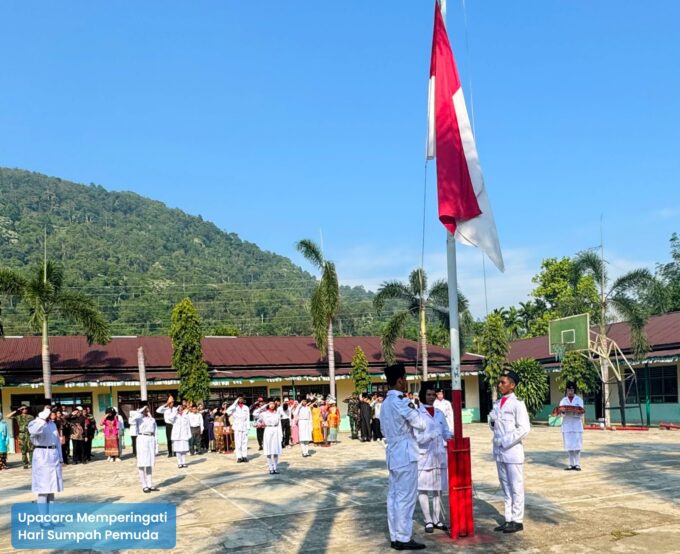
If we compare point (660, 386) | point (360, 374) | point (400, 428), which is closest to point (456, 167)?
point (400, 428)

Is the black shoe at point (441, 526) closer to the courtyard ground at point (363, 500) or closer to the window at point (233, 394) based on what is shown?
the courtyard ground at point (363, 500)

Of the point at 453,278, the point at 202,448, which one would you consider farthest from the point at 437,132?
the point at 202,448

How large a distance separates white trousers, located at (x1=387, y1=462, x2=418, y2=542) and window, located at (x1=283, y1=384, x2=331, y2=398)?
23.8 m

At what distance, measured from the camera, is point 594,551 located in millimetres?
6816

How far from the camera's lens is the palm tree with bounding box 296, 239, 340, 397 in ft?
96.2

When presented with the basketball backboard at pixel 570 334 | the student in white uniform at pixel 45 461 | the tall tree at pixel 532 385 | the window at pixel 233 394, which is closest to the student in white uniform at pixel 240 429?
the student in white uniform at pixel 45 461

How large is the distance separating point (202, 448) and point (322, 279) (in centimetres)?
1042

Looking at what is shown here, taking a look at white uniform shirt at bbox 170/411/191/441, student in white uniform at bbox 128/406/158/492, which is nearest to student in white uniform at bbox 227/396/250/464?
white uniform shirt at bbox 170/411/191/441

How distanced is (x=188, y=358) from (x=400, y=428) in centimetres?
2022

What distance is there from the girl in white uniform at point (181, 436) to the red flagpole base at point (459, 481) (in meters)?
10.2

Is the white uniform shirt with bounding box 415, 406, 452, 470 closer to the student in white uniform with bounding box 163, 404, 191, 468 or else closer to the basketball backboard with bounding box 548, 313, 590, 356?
the student in white uniform with bounding box 163, 404, 191, 468

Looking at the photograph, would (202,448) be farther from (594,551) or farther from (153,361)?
(594,551)

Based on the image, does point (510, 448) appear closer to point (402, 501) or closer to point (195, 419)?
point (402, 501)

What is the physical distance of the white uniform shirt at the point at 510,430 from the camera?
7883 mm
